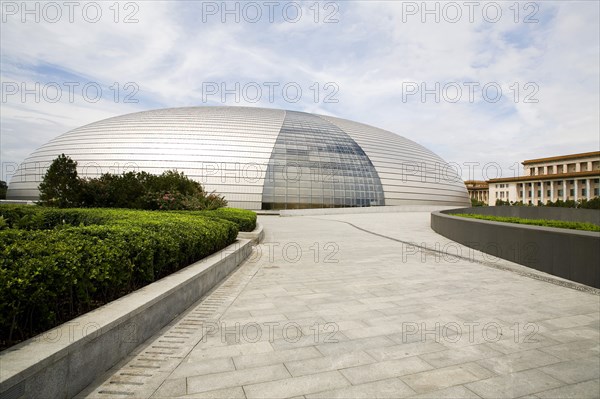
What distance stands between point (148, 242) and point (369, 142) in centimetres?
3811

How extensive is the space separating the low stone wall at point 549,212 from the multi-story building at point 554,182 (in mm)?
52423

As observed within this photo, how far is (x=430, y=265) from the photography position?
8797 millimetres

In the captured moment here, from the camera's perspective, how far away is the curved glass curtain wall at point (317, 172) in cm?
3406

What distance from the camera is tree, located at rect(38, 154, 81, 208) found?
15.5 metres

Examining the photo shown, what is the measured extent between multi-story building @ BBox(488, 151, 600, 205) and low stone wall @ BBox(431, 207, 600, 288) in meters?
72.9

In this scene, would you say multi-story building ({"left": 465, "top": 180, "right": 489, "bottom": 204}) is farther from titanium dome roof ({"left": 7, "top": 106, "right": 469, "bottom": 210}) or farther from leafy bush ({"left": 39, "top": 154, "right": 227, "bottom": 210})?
leafy bush ({"left": 39, "top": 154, "right": 227, "bottom": 210})

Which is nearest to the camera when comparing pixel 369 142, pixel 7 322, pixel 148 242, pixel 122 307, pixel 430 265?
pixel 7 322

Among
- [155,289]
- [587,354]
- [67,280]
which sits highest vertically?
[67,280]

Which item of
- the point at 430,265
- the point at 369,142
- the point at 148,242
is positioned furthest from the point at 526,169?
the point at 148,242

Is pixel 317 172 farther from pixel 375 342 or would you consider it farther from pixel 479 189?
pixel 479 189

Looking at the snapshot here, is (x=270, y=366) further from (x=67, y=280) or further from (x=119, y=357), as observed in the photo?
(x=67, y=280)

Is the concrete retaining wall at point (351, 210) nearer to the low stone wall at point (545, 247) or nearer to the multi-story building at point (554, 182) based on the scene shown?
the low stone wall at point (545, 247)

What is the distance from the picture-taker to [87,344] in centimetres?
324

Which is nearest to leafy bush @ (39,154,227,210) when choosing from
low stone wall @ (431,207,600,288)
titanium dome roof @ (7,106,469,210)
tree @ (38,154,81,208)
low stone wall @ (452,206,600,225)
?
tree @ (38,154,81,208)
